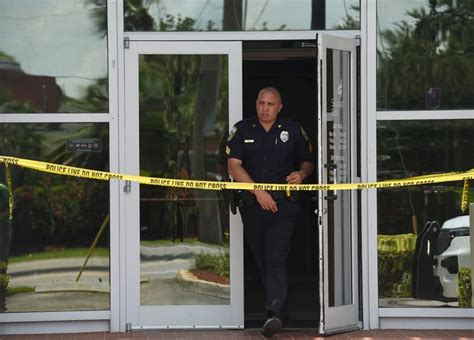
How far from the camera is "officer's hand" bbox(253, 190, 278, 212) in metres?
7.14

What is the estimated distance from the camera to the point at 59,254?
24.0ft

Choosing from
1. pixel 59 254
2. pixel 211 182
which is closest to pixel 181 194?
pixel 211 182

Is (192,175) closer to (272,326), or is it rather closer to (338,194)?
(338,194)

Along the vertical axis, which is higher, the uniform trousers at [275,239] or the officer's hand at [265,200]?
the officer's hand at [265,200]

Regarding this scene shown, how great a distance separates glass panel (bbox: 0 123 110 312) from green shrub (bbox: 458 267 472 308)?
2.68 m

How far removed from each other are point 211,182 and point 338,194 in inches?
39.2

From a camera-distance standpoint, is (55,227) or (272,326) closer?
(272,326)

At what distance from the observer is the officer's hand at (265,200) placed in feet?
23.4

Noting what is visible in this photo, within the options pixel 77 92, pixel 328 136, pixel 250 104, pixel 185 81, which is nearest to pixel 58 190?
pixel 77 92

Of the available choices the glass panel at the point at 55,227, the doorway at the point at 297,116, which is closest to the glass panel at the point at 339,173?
the glass panel at the point at 55,227

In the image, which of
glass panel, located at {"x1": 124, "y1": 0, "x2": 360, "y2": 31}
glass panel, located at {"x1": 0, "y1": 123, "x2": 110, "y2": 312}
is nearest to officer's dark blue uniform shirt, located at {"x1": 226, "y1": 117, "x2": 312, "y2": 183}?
glass panel, located at {"x1": 124, "y1": 0, "x2": 360, "y2": 31}

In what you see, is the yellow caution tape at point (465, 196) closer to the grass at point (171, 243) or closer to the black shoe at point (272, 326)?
the black shoe at point (272, 326)

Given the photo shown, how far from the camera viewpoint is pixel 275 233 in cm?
723

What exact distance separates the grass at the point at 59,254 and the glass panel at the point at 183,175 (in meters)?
0.32
